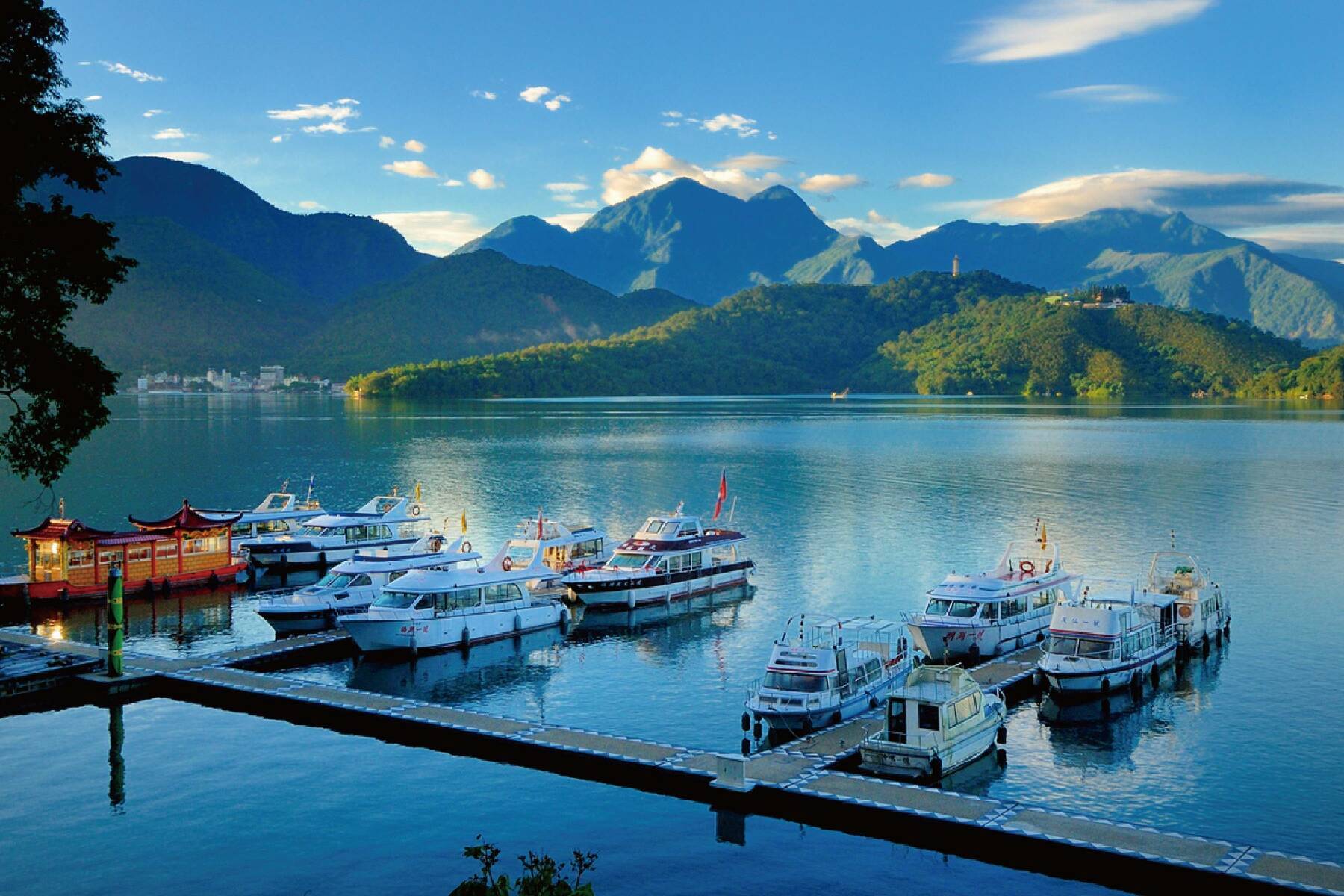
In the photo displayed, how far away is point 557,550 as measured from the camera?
58.9 m

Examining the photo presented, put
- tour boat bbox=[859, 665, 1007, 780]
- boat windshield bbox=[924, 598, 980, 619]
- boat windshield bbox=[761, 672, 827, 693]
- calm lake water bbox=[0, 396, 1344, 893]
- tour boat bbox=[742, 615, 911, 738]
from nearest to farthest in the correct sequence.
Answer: calm lake water bbox=[0, 396, 1344, 893]
tour boat bbox=[859, 665, 1007, 780]
tour boat bbox=[742, 615, 911, 738]
boat windshield bbox=[761, 672, 827, 693]
boat windshield bbox=[924, 598, 980, 619]

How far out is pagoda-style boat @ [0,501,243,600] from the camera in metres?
52.1

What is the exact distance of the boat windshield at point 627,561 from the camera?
179 ft

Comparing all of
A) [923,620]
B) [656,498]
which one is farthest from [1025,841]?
[656,498]

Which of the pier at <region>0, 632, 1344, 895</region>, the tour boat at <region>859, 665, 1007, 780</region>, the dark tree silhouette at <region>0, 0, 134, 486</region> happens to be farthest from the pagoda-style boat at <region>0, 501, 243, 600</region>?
the tour boat at <region>859, 665, 1007, 780</region>

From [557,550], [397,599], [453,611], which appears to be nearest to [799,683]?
[453,611]

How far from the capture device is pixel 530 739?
30875 millimetres

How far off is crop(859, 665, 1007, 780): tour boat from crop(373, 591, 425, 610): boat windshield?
20.4m

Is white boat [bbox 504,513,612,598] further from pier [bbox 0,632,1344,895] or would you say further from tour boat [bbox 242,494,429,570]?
pier [bbox 0,632,1344,895]

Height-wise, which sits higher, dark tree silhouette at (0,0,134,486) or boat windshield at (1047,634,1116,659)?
dark tree silhouette at (0,0,134,486)

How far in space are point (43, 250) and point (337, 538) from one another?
41.7 meters

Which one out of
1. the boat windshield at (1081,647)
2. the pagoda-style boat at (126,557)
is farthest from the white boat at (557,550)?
the boat windshield at (1081,647)

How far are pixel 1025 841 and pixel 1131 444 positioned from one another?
130m

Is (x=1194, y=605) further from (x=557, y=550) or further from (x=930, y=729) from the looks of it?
(x=557, y=550)
